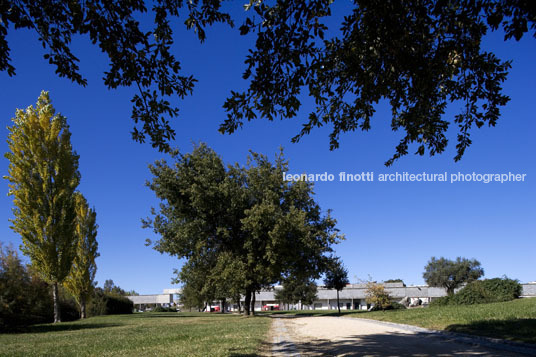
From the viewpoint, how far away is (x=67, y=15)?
18.0ft

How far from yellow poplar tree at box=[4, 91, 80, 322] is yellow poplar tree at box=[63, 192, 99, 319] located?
8.11m

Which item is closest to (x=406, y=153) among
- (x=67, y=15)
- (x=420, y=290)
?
(x=67, y=15)

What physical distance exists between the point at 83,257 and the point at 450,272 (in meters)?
62.2

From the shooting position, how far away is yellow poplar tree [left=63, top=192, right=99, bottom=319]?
105 ft

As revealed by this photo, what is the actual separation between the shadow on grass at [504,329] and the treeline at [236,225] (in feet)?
44.7

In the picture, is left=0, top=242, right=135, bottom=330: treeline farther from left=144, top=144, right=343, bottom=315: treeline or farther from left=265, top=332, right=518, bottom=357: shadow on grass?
left=265, top=332, right=518, bottom=357: shadow on grass

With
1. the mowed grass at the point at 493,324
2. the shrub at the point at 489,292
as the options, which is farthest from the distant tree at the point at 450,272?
the mowed grass at the point at 493,324

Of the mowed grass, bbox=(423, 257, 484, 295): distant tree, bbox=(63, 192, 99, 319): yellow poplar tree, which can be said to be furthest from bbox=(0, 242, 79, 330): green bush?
bbox=(423, 257, 484, 295): distant tree

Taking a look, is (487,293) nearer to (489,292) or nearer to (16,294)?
(489,292)

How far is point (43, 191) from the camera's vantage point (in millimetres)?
23562

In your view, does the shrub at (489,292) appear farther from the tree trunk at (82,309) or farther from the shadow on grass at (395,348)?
the tree trunk at (82,309)

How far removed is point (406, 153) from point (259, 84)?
4469 millimetres

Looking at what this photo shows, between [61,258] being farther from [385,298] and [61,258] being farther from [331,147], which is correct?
[385,298]

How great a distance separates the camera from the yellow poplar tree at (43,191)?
22906 millimetres
